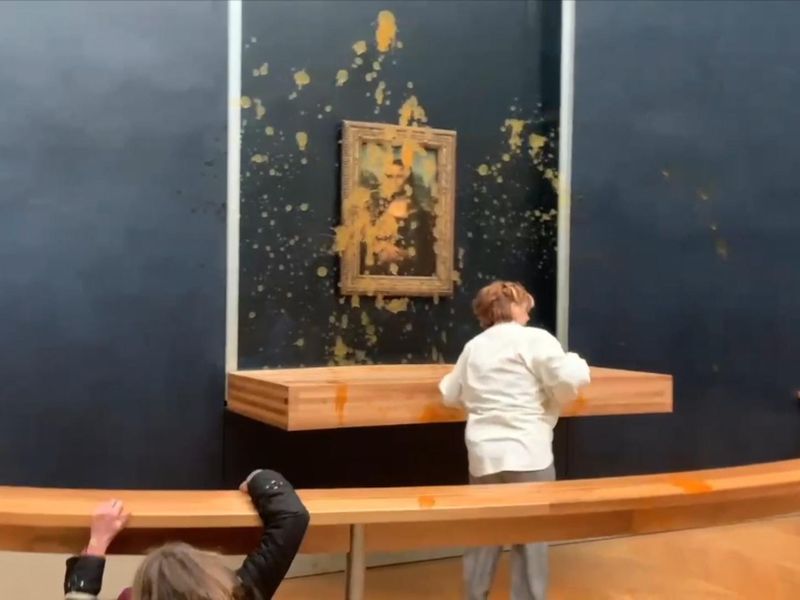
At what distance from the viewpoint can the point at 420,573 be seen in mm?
3662

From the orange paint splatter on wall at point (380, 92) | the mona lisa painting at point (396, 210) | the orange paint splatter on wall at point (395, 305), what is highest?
the orange paint splatter on wall at point (380, 92)

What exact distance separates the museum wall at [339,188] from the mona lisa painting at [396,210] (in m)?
0.06

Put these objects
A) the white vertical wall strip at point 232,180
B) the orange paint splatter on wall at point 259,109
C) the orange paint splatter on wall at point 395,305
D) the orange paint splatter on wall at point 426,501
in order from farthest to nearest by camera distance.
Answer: the orange paint splatter on wall at point 395,305 < the orange paint splatter on wall at point 259,109 < the white vertical wall strip at point 232,180 < the orange paint splatter on wall at point 426,501

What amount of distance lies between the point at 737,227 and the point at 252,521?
352 centimetres

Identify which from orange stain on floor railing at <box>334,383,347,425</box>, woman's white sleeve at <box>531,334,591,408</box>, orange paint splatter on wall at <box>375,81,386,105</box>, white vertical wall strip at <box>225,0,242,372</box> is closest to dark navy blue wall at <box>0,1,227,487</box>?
white vertical wall strip at <box>225,0,242,372</box>

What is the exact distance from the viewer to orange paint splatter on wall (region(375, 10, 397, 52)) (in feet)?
12.5

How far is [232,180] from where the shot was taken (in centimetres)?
344

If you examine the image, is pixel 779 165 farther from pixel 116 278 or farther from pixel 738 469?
pixel 116 278

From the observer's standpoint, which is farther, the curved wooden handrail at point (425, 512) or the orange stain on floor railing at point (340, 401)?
the orange stain on floor railing at point (340, 401)

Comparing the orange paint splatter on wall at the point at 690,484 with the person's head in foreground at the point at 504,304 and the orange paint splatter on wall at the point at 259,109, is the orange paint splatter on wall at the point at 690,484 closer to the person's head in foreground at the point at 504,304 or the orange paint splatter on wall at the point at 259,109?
the person's head in foreground at the point at 504,304

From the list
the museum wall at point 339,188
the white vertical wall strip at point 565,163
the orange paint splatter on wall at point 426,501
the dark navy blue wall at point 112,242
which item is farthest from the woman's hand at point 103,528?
the white vertical wall strip at point 565,163

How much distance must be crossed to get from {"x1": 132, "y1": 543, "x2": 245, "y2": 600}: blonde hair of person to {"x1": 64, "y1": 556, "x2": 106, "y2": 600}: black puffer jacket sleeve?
0.09m

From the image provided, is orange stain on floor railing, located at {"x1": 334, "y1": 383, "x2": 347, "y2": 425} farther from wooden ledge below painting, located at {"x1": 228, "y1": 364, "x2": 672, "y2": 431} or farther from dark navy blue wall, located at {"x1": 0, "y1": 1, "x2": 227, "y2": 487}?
dark navy blue wall, located at {"x1": 0, "y1": 1, "x2": 227, "y2": 487}

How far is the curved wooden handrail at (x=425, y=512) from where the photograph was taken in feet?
5.28
